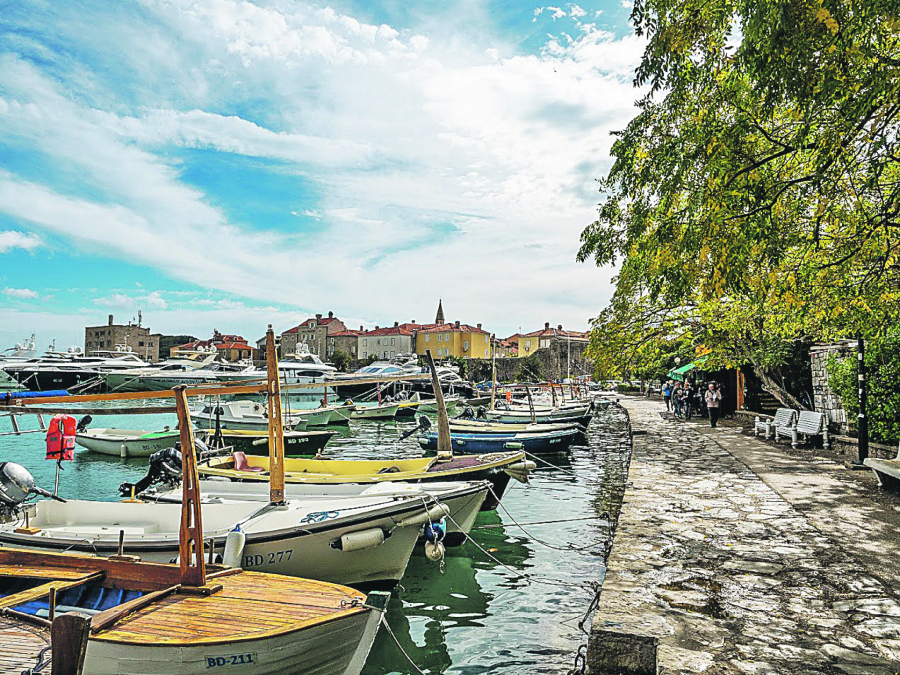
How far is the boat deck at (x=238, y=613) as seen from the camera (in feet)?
15.8

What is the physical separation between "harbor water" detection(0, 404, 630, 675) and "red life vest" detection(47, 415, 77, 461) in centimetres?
612

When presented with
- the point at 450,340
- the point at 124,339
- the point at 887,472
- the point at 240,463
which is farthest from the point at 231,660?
the point at 124,339

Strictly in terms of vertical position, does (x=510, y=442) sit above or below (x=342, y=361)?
below

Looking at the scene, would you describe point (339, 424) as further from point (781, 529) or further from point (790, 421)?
point (781, 529)

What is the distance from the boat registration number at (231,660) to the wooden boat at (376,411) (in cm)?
3275

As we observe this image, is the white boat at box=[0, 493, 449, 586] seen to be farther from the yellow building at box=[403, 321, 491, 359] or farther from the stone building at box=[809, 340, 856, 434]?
the yellow building at box=[403, 321, 491, 359]

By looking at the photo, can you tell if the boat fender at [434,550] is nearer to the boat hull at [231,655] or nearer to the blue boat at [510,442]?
the boat hull at [231,655]

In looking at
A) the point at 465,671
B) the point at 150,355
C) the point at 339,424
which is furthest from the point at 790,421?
the point at 150,355

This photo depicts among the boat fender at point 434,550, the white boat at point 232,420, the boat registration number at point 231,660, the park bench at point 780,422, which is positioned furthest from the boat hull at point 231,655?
Answer: the white boat at point 232,420

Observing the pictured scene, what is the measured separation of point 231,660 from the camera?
15.7ft

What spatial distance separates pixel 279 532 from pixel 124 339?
12552 centimetres

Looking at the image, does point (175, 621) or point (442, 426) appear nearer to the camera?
point (175, 621)

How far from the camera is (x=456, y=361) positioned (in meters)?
94.4

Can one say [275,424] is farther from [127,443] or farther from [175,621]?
[127,443]
